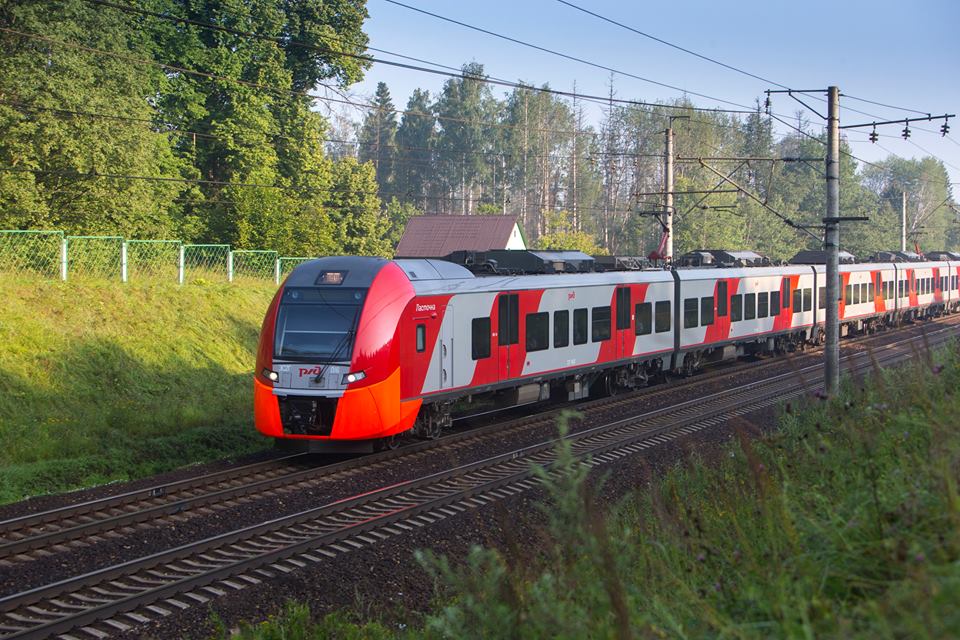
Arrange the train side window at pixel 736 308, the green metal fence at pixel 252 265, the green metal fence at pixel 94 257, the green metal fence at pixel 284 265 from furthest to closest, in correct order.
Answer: the green metal fence at pixel 284 265
the green metal fence at pixel 252 265
the train side window at pixel 736 308
the green metal fence at pixel 94 257

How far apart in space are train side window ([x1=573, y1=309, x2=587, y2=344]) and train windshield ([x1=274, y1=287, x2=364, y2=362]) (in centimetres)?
584

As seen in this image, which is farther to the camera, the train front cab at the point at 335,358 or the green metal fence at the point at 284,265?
the green metal fence at the point at 284,265

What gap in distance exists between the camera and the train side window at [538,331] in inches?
637

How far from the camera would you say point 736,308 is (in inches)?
945

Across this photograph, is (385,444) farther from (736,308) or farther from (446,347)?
(736,308)

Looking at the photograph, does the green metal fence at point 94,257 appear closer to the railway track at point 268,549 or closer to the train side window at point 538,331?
the train side window at point 538,331

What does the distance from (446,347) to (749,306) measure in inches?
520

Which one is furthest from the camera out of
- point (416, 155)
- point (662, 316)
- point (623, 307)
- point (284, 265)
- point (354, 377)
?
point (416, 155)

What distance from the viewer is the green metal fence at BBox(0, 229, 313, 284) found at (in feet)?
69.1

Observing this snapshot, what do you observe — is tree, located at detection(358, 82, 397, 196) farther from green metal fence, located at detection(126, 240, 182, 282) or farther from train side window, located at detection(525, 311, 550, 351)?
train side window, located at detection(525, 311, 550, 351)

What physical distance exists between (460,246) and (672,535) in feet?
154

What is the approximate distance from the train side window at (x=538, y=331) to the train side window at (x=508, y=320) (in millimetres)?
377

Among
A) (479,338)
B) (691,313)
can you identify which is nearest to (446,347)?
(479,338)

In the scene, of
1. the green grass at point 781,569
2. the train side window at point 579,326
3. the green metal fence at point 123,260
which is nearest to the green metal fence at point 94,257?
the green metal fence at point 123,260
